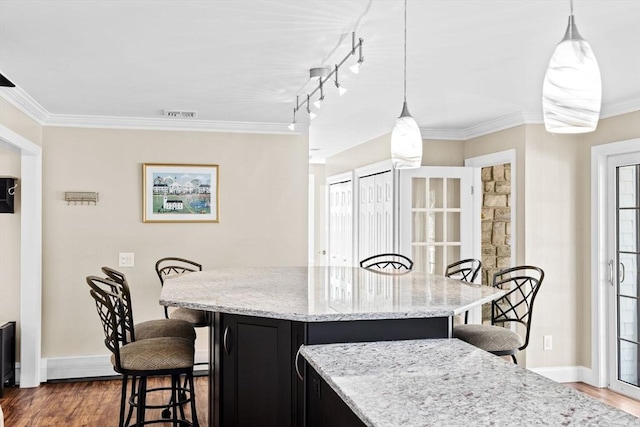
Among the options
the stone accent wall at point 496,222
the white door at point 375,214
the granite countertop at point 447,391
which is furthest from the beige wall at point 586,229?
the granite countertop at point 447,391

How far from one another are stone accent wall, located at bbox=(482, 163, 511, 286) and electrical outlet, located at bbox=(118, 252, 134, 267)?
12.0 feet

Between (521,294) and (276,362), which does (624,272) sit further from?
(276,362)

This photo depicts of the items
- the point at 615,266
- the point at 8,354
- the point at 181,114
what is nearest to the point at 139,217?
the point at 181,114

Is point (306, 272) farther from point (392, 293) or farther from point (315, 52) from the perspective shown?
point (315, 52)

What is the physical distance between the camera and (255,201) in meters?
5.61

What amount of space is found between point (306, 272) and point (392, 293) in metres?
1.09

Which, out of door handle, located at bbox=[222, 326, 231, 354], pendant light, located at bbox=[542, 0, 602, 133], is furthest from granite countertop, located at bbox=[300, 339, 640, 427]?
pendant light, located at bbox=[542, 0, 602, 133]

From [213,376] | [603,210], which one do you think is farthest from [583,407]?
[603,210]

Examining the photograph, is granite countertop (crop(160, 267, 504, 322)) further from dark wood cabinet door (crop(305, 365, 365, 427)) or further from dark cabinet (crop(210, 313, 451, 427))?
dark wood cabinet door (crop(305, 365, 365, 427))

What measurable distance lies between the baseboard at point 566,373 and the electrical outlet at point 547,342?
18 cm

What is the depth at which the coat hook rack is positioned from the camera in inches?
205

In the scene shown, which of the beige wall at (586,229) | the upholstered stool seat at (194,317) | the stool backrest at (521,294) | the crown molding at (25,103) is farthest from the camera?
the beige wall at (586,229)

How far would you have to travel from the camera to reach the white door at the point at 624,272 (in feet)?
15.5

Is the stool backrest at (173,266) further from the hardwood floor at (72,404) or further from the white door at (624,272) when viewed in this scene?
the white door at (624,272)
